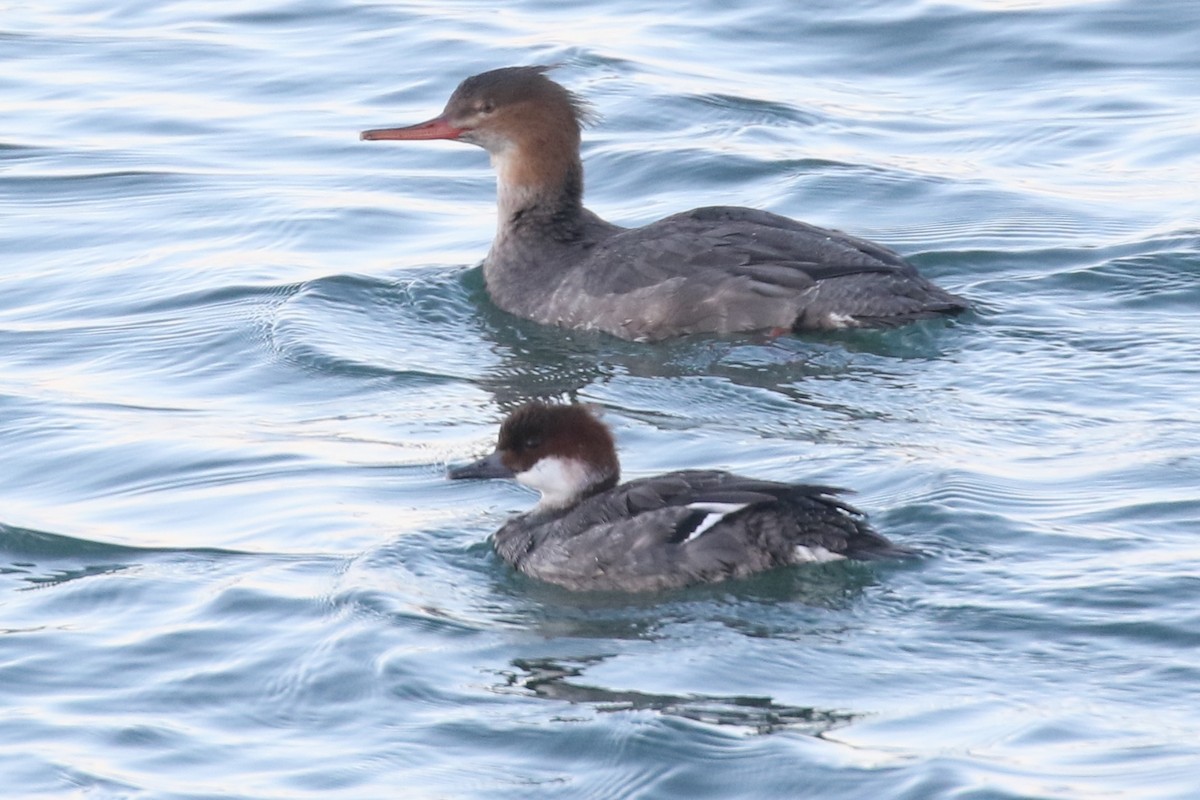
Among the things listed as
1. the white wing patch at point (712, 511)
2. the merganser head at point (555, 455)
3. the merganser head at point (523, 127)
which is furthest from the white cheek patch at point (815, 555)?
the merganser head at point (523, 127)

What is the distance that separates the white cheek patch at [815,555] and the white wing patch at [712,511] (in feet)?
0.88

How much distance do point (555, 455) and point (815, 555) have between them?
1.16 metres

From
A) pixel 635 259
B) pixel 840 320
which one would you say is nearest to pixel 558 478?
pixel 840 320

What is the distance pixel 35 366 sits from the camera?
11219 millimetres

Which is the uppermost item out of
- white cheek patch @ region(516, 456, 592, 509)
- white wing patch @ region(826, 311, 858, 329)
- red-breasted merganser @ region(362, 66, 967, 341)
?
red-breasted merganser @ region(362, 66, 967, 341)

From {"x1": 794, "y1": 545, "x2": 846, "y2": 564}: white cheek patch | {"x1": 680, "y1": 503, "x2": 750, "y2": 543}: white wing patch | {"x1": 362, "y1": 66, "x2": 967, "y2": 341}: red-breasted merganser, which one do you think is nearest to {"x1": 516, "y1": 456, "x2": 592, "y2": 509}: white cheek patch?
{"x1": 680, "y1": 503, "x2": 750, "y2": 543}: white wing patch

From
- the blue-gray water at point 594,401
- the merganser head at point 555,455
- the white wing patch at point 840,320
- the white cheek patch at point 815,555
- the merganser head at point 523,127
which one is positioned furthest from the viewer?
the merganser head at point 523,127

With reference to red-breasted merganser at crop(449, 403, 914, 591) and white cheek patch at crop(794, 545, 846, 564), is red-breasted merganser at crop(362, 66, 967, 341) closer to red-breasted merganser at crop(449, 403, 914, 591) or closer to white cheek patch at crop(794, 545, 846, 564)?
red-breasted merganser at crop(449, 403, 914, 591)

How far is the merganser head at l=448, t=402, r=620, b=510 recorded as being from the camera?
8.31 metres

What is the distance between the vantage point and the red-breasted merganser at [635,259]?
10758 mm

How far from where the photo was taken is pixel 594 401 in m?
10.3

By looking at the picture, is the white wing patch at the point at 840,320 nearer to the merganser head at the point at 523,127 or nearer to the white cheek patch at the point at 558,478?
the merganser head at the point at 523,127

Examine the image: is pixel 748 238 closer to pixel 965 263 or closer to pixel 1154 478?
pixel 965 263

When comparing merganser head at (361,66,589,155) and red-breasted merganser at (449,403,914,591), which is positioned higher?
merganser head at (361,66,589,155)
